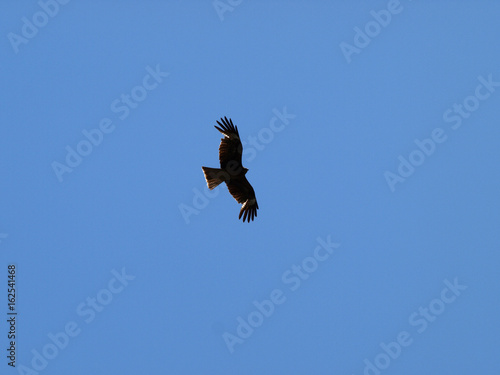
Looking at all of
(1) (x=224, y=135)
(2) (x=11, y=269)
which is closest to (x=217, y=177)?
(1) (x=224, y=135)

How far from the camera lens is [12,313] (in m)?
36.4

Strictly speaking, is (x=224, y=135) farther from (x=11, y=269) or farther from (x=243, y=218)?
(x=11, y=269)

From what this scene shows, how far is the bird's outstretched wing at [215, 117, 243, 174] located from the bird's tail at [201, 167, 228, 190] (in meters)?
0.35

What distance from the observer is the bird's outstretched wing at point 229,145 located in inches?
1346

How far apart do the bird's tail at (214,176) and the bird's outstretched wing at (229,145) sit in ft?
1.14

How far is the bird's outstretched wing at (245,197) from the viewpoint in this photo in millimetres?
35906

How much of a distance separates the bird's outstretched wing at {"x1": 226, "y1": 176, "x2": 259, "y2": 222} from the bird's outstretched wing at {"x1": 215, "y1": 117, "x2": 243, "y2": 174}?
153cm

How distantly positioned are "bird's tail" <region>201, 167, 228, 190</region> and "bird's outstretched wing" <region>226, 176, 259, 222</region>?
0.98 m

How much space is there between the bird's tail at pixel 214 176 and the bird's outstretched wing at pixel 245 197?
3.22 feet

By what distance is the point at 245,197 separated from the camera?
36250 millimetres

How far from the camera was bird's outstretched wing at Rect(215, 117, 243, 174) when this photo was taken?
34.2 metres

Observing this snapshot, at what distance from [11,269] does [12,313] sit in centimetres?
158

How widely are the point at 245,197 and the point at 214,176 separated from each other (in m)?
1.96

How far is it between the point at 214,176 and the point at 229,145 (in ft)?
4.05
